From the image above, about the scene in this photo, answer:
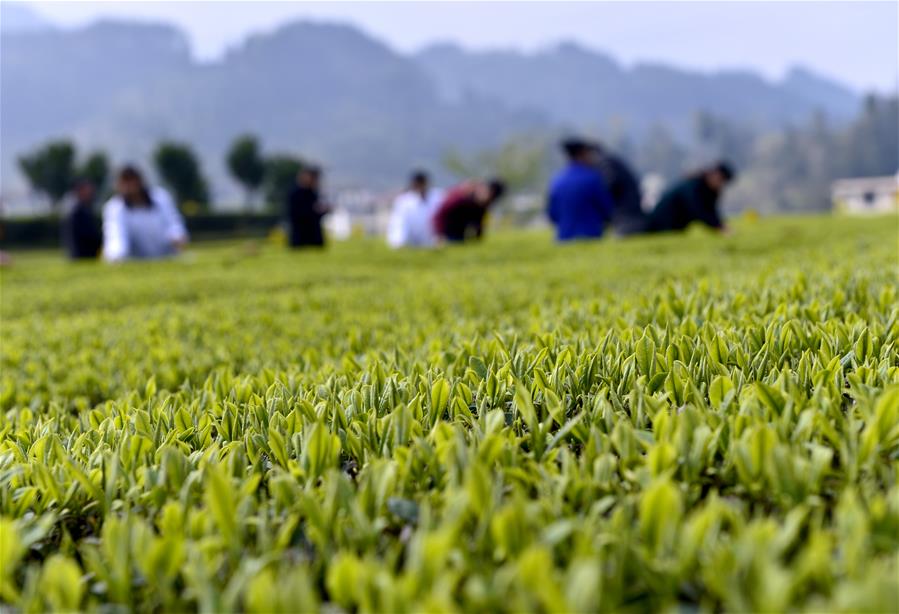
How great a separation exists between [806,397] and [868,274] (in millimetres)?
2284

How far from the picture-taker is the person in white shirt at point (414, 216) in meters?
15.8

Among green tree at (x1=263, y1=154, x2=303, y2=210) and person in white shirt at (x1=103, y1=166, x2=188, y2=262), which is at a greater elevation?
green tree at (x1=263, y1=154, x2=303, y2=210)

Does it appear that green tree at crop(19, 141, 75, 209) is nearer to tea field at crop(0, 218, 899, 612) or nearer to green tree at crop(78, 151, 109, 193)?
green tree at crop(78, 151, 109, 193)

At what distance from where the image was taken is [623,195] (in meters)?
14.1

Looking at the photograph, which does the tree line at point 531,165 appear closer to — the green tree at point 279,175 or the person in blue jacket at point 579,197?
the green tree at point 279,175

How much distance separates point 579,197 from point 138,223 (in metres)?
7.30

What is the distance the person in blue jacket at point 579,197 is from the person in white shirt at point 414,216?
11.3 feet

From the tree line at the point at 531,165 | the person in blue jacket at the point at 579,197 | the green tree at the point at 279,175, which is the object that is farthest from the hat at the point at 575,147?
the green tree at the point at 279,175

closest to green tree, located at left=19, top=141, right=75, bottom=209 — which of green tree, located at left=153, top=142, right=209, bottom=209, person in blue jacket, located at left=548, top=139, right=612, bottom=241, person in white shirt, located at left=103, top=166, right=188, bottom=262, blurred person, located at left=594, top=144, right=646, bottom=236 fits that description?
green tree, located at left=153, top=142, right=209, bottom=209

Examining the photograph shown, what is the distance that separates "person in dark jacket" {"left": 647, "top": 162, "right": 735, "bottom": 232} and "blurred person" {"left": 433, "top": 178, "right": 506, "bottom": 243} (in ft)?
10.2

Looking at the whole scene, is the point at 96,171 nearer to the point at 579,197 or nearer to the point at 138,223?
the point at 138,223

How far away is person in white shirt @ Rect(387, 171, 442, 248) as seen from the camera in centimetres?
1580

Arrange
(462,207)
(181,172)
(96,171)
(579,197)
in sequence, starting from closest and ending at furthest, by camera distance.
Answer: (579,197) < (462,207) < (181,172) < (96,171)

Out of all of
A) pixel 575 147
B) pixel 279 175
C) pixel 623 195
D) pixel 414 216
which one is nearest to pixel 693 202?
pixel 623 195
